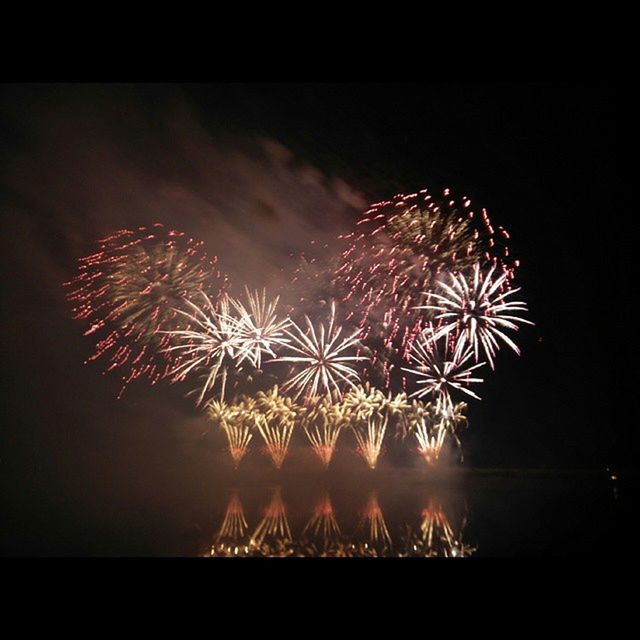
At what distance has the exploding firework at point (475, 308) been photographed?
7750 mm

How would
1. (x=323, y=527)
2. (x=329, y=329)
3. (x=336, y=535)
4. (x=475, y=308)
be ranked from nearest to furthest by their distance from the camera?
(x=336, y=535)
(x=323, y=527)
(x=475, y=308)
(x=329, y=329)

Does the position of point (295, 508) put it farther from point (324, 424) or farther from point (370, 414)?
point (370, 414)

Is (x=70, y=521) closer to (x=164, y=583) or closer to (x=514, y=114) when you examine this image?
(x=164, y=583)

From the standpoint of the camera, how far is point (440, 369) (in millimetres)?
7926

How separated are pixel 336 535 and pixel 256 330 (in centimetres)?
320

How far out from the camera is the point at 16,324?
776cm

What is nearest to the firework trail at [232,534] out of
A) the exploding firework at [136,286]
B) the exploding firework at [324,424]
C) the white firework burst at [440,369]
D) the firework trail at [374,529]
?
the firework trail at [374,529]

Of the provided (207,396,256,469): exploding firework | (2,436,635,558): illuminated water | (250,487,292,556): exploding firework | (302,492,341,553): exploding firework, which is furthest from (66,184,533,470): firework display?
(250,487,292,556): exploding firework

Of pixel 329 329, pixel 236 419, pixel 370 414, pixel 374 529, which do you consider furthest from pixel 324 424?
pixel 374 529

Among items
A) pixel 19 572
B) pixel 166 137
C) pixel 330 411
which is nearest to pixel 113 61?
pixel 166 137

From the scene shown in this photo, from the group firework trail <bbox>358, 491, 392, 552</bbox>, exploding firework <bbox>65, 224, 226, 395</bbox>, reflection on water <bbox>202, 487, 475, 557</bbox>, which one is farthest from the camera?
exploding firework <bbox>65, 224, 226, 395</bbox>

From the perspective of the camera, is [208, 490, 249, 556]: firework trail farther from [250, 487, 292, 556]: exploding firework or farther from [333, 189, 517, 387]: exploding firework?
[333, 189, 517, 387]: exploding firework

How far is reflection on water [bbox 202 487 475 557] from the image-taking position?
16.1 feet

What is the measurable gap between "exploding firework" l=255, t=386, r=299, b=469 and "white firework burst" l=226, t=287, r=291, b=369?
49cm
